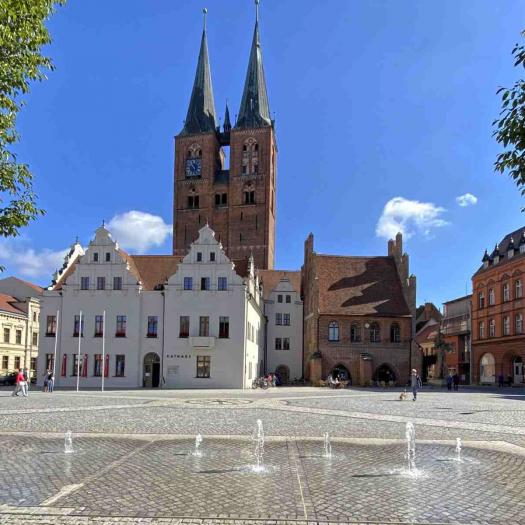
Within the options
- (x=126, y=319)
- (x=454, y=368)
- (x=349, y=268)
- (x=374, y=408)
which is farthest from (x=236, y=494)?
(x=454, y=368)

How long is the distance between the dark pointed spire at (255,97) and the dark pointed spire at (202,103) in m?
5.64

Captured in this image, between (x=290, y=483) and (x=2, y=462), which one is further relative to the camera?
(x=2, y=462)

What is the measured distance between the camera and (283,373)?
62.8m

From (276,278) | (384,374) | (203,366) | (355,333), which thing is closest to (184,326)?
(203,366)

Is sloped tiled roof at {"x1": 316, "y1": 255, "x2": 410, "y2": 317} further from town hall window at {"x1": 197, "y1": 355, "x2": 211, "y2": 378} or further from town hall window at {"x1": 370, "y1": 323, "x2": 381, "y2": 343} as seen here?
town hall window at {"x1": 197, "y1": 355, "x2": 211, "y2": 378}

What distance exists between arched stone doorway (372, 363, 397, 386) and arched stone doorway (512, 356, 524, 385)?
11.7 metres

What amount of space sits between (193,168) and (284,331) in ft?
132

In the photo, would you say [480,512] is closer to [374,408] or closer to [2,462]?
[2,462]

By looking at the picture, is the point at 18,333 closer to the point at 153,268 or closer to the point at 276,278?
the point at 153,268

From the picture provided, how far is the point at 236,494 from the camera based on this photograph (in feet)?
30.2

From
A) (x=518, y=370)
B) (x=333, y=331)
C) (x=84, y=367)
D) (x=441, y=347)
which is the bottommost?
(x=518, y=370)

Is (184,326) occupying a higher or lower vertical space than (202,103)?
lower

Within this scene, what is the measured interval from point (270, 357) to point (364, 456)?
5046 centimetres

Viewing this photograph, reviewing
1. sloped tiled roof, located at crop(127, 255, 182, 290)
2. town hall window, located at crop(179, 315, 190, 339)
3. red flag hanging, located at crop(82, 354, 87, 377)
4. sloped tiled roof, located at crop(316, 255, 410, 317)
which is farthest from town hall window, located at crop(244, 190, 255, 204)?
red flag hanging, located at crop(82, 354, 87, 377)
